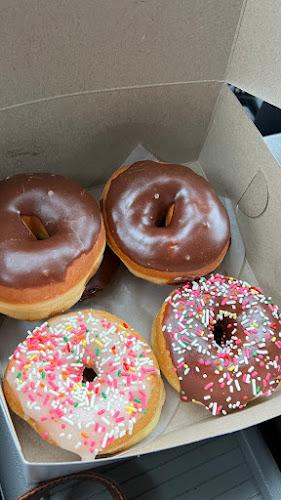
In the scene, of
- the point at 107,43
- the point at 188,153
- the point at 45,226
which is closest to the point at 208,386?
the point at 45,226

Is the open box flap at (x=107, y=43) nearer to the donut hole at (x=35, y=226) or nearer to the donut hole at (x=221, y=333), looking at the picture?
the donut hole at (x=35, y=226)

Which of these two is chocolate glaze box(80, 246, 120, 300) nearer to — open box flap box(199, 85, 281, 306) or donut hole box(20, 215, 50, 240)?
donut hole box(20, 215, 50, 240)

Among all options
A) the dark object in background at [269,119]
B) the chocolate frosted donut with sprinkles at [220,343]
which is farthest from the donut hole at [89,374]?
the dark object in background at [269,119]

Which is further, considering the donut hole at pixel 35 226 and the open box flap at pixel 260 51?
the donut hole at pixel 35 226

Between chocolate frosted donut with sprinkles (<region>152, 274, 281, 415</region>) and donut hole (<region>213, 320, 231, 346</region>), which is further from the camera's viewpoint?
donut hole (<region>213, 320, 231, 346</region>)

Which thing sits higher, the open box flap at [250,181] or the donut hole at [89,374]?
the open box flap at [250,181]

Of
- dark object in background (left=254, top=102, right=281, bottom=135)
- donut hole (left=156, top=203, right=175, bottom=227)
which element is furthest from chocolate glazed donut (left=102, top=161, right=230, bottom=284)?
dark object in background (left=254, top=102, right=281, bottom=135)

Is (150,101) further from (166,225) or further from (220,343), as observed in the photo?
(220,343)
